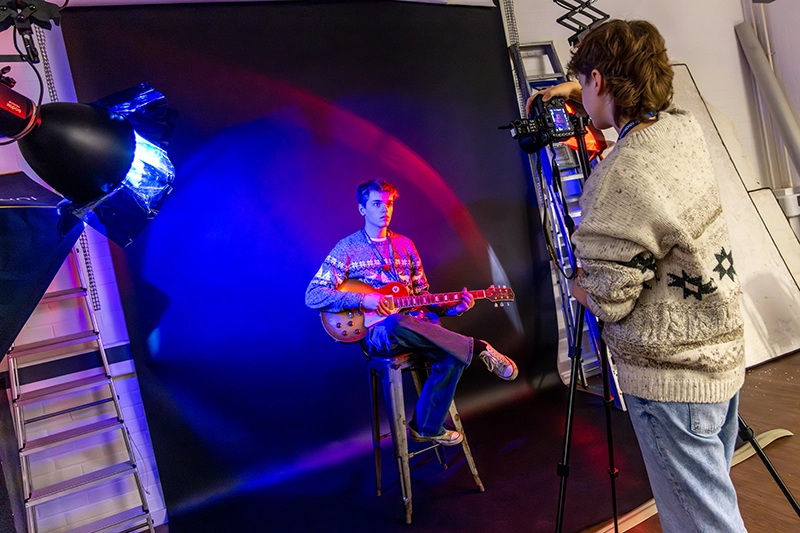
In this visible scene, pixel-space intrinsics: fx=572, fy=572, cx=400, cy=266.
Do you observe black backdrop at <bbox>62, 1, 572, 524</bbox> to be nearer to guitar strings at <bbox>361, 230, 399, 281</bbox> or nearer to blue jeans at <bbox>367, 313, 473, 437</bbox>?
guitar strings at <bbox>361, 230, 399, 281</bbox>

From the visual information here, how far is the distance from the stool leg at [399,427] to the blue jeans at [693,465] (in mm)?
1420

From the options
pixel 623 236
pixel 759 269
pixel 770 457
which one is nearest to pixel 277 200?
pixel 623 236

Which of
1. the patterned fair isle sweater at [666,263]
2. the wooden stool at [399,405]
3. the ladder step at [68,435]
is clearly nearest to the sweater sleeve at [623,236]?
the patterned fair isle sweater at [666,263]

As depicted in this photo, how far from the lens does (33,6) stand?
4.98ft

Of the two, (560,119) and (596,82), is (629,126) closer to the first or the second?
(596,82)

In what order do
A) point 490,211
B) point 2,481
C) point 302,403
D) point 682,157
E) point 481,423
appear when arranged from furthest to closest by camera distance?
point 490,211
point 481,423
point 302,403
point 2,481
point 682,157

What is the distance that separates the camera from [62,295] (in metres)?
2.71

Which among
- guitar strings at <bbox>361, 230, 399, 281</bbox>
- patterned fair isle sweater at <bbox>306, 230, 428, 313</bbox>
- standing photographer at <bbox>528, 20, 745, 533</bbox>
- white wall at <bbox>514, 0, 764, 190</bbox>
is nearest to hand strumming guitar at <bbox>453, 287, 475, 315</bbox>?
patterned fair isle sweater at <bbox>306, 230, 428, 313</bbox>

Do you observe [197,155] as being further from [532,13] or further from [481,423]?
[532,13]

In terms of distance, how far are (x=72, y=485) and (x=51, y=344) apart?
0.63 m

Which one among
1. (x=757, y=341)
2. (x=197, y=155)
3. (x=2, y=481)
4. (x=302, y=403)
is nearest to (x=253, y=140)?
(x=197, y=155)

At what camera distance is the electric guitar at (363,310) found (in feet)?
8.73

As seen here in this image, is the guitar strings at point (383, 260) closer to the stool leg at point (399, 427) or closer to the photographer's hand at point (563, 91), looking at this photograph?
the stool leg at point (399, 427)

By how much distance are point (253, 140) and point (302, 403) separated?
1478 millimetres
